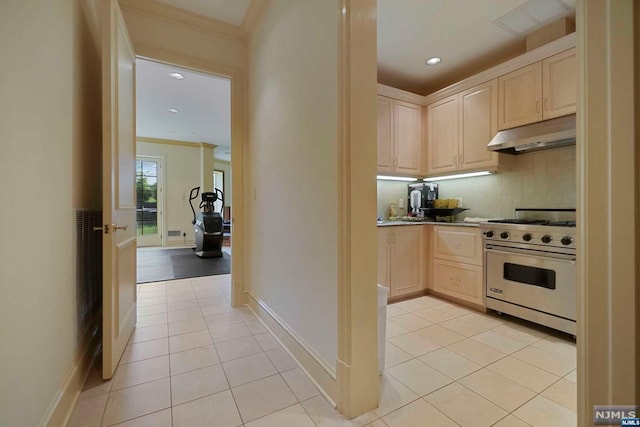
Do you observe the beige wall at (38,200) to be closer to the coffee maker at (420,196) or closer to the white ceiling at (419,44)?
the white ceiling at (419,44)

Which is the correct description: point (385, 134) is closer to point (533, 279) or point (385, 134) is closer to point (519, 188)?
point (519, 188)

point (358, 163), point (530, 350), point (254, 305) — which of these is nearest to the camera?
point (358, 163)

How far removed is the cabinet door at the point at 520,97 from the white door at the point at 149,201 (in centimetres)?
729

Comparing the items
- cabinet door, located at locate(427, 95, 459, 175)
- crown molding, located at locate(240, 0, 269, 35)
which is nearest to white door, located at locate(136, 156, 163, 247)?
crown molding, located at locate(240, 0, 269, 35)

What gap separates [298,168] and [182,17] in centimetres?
201

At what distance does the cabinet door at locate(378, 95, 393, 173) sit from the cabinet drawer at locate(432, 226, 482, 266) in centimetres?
91

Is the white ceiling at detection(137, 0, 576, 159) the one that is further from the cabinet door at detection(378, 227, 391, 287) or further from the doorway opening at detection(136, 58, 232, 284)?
the cabinet door at detection(378, 227, 391, 287)

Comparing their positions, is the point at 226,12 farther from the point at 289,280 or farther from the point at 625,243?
the point at 625,243

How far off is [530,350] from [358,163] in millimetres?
1892

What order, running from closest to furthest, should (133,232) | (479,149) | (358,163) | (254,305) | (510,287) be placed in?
(358,163)
(133,232)
(510,287)
(254,305)
(479,149)

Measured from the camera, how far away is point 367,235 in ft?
4.30

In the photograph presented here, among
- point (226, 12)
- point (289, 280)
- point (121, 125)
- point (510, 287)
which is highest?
point (226, 12)

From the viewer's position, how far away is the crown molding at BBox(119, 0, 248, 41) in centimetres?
236

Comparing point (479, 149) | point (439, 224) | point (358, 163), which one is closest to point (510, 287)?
point (439, 224)
